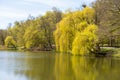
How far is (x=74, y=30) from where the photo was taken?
40.2 meters

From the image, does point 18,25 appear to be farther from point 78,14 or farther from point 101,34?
point 101,34

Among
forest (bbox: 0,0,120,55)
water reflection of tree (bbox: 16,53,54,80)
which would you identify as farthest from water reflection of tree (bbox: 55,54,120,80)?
forest (bbox: 0,0,120,55)

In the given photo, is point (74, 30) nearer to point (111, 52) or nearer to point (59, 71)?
point (111, 52)

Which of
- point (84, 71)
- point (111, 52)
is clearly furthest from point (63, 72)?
point (111, 52)

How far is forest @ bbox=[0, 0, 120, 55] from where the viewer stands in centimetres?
2873

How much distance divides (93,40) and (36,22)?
27.4 metres

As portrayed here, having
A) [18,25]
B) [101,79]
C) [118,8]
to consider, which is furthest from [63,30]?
[18,25]

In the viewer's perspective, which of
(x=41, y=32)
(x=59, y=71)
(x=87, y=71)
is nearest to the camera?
(x=59, y=71)

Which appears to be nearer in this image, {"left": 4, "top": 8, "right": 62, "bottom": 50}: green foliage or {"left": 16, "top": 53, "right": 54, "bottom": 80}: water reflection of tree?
{"left": 16, "top": 53, "right": 54, "bottom": 80}: water reflection of tree

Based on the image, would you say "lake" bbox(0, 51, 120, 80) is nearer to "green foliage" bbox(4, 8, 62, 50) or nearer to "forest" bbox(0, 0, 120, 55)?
"forest" bbox(0, 0, 120, 55)

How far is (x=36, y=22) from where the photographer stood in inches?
2452

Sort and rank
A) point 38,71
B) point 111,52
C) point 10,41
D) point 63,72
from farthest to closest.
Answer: point 10,41 < point 111,52 < point 38,71 < point 63,72

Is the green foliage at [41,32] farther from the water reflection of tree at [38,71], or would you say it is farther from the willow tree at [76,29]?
the water reflection of tree at [38,71]

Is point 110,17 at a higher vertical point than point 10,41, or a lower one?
higher
